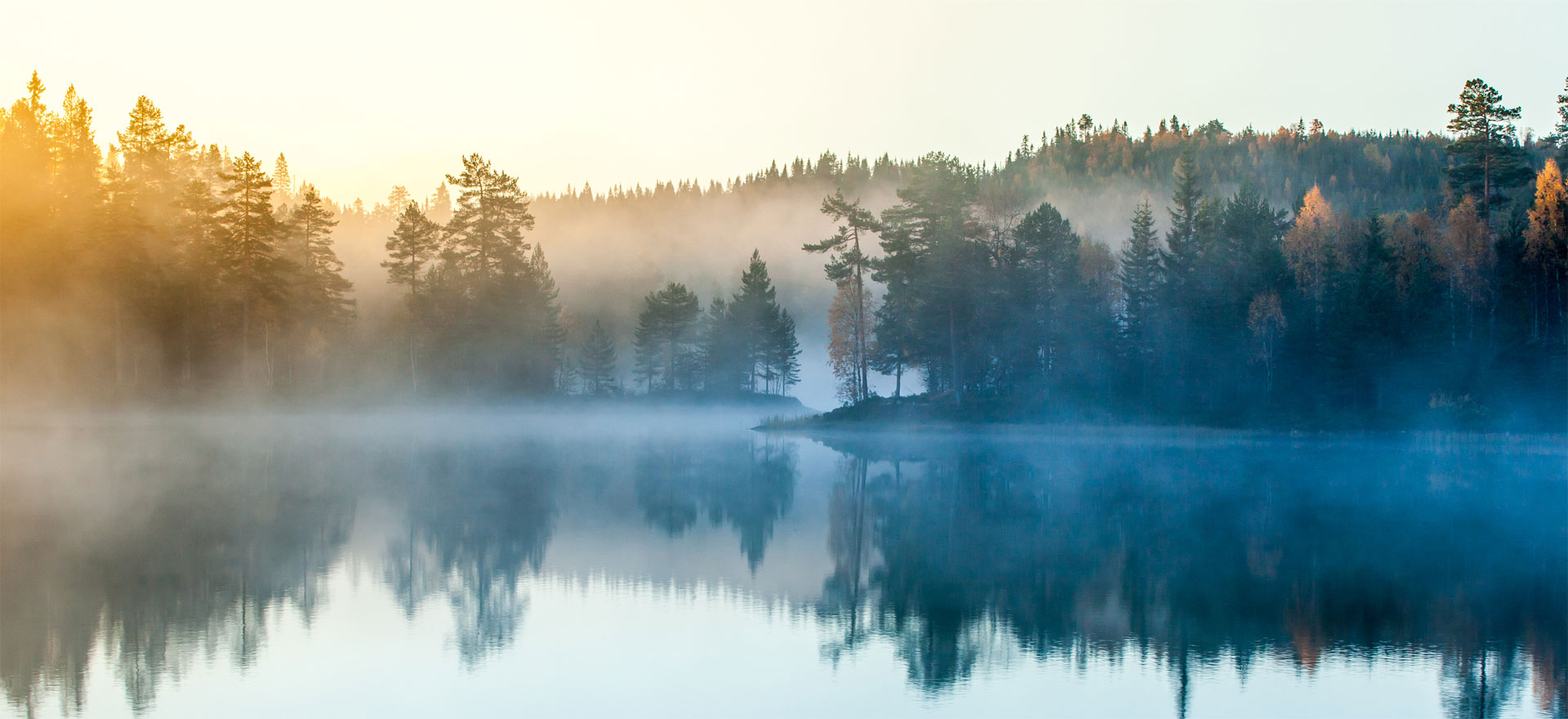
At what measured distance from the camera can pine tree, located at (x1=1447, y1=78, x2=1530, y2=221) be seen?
62188 millimetres

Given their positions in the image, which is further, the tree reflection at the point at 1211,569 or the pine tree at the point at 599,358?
the pine tree at the point at 599,358

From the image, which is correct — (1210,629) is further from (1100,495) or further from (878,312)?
(878,312)

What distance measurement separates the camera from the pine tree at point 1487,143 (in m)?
62.2

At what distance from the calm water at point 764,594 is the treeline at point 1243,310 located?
25.7 meters

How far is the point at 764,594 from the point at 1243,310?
5522 cm

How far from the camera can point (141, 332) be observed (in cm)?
5472

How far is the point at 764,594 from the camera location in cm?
1628

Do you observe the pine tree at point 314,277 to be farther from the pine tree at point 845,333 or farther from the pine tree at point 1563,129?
the pine tree at point 1563,129

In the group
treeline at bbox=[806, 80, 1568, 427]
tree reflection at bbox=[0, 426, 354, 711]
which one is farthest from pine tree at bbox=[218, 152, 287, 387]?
treeline at bbox=[806, 80, 1568, 427]

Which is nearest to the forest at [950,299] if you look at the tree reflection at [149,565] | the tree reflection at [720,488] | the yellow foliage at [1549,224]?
the yellow foliage at [1549,224]

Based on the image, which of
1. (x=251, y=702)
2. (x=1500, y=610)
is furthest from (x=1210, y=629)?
(x=251, y=702)

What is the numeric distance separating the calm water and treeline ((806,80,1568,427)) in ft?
84.2

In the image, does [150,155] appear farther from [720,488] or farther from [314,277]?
[720,488]

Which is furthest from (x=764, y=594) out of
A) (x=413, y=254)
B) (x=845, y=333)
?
(x=845, y=333)
